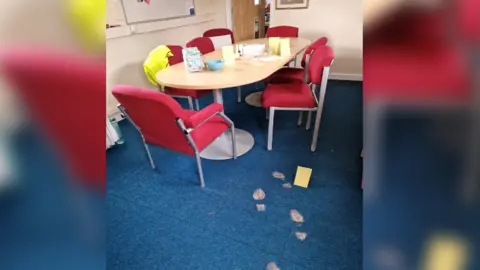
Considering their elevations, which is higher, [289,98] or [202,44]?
[202,44]

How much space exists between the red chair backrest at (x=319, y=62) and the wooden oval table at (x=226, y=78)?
0.25 metres

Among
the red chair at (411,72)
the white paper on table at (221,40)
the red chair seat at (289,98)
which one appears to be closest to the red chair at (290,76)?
the red chair seat at (289,98)

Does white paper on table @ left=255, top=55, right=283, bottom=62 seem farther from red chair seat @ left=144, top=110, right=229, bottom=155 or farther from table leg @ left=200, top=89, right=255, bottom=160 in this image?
red chair seat @ left=144, top=110, right=229, bottom=155

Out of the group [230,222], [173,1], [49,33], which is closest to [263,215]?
[230,222]

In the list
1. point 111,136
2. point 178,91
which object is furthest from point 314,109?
point 111,136

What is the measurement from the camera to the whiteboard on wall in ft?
10.1

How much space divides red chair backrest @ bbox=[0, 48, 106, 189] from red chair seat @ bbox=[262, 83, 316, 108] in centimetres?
191

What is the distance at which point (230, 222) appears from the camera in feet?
5.50

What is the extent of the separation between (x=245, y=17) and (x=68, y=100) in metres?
5.19

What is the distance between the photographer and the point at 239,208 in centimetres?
178

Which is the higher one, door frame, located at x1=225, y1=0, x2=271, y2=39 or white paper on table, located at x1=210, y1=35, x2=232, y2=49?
door frame, located at x1=225, y1=0, x2=271, y2=39

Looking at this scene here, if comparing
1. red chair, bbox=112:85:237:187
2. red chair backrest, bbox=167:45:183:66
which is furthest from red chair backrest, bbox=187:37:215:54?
red chair, bbox=112:85:237:187

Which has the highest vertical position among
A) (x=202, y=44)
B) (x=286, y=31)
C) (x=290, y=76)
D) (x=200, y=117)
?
(x=286, y=31)

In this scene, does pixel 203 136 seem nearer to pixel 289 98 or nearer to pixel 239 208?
pixel 239 208
